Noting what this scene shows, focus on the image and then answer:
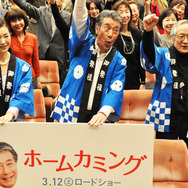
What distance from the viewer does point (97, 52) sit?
2805mm

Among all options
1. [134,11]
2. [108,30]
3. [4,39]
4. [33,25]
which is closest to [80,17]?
[108,30]

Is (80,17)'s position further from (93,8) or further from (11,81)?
(93,8)

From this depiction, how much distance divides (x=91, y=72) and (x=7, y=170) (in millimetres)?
1090

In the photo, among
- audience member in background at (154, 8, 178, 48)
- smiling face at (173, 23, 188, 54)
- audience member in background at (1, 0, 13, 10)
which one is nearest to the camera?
smiling face at (173, 23, 188, 54)

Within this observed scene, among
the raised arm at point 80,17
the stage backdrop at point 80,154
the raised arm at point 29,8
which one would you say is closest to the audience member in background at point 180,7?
the raised arm at point 29,8

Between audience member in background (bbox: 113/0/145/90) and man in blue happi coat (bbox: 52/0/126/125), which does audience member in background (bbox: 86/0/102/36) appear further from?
man in blue happi coat (bbox: 52/0/126/125)

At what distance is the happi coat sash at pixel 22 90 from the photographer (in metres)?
2.52

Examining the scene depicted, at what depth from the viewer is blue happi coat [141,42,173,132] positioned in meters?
2.95

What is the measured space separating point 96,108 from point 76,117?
A: 0.16 meters

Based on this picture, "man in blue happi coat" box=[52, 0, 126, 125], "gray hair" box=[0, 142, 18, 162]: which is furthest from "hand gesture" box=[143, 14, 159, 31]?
"gray hair" box=[0, 142, 18, 162]

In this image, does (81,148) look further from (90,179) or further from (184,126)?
(184,126)

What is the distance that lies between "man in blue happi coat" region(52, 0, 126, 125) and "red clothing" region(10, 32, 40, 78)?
1.46m

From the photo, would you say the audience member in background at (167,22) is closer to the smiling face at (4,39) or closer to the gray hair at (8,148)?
the smiling face at (4,39)

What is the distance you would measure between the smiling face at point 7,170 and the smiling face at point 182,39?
5.29 feet
